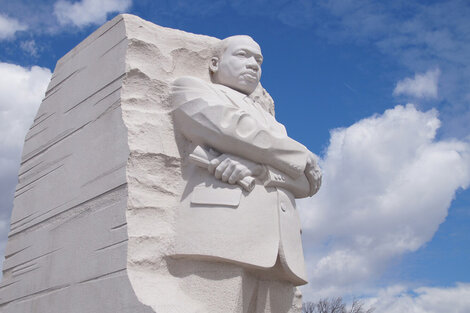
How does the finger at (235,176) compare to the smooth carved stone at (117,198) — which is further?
the finger at (235,176)

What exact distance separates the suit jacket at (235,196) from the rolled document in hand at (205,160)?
49 millimetres

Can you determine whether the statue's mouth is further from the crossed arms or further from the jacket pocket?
the jacket pocket

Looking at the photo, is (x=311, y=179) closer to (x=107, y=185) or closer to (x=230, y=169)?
(x=230, y=169)

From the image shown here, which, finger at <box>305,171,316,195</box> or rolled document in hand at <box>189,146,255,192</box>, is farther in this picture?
finger at <box>305,171,316,195</box>

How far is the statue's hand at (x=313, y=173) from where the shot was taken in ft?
15.1

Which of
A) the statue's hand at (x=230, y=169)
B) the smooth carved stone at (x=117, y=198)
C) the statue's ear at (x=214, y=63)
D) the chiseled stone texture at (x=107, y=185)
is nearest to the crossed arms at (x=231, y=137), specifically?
the statue's hand at (x=230, y=169)

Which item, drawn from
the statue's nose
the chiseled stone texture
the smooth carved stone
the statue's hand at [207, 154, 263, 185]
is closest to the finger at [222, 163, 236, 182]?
the statue's hand at [207, 154, 263, 185]

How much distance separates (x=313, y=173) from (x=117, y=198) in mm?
1568

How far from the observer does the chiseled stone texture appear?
399 centimetres

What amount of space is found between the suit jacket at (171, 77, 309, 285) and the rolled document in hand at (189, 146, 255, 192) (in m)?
0.05

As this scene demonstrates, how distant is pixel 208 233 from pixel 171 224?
37 centimetres

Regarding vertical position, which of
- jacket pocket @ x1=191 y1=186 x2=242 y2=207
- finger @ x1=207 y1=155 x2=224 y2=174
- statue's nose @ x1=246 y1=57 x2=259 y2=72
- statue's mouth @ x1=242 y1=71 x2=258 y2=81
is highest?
statue's nose @ x1=246 y1=57 x2=259 y2=72

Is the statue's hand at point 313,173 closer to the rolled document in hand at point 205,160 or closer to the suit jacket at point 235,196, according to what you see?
the suit jacket at point 235,196

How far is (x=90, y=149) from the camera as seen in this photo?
4625 millimetres
